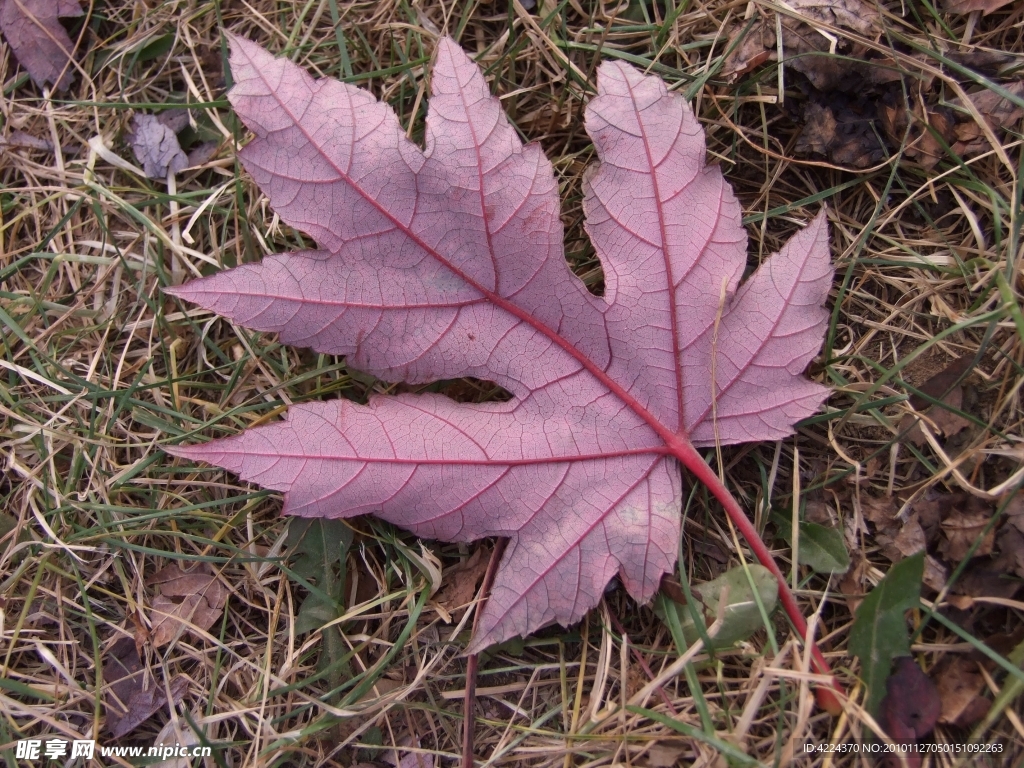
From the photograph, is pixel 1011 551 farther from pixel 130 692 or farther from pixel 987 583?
pixel 130 692

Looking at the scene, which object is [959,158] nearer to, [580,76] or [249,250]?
[580,76]

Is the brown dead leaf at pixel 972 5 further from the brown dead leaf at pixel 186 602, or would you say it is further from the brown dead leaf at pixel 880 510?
the brown dead leaf at pixel 186 602

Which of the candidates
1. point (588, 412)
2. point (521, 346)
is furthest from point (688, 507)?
point (521, 346)

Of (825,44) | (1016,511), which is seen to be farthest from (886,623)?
(825,44)

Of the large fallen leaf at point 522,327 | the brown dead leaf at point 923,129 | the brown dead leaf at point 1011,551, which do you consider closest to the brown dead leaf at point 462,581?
the large fallen leaf at point 522,327

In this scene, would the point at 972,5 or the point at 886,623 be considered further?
the point at 972,5

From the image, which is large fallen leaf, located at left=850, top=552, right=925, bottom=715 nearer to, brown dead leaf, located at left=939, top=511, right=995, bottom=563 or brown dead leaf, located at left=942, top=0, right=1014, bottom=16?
brown dead leaf, located at left=939, top=511, right=995, bottom=563
